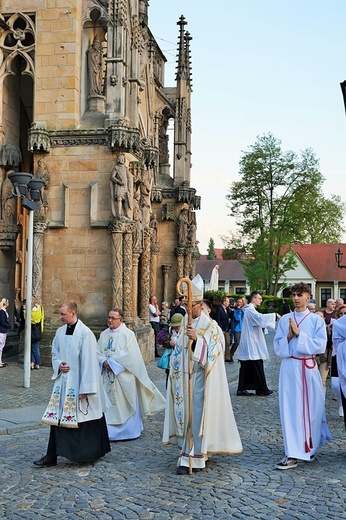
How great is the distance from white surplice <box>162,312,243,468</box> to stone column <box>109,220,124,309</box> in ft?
28.7

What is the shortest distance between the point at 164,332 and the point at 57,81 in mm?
8919

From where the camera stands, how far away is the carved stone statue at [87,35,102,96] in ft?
55.7

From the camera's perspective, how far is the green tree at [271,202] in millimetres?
49562

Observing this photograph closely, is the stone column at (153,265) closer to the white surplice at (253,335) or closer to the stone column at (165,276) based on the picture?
the stone column at (165,276)

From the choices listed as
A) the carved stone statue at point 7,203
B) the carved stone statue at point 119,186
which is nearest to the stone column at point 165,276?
the carved stone statue at point 7,203

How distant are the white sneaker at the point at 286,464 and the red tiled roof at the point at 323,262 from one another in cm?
5964

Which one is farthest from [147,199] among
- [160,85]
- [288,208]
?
[288,208]

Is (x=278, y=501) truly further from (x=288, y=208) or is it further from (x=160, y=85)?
(x=288, y=208)

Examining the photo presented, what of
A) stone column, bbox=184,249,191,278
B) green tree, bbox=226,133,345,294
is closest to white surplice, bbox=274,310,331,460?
stone column, bbox=184,249,191,278

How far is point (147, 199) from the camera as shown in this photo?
71.8ft

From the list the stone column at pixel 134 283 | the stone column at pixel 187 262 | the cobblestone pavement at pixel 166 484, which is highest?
the stone column at pixel 187 262

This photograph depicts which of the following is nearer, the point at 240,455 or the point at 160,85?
the point at 240,455

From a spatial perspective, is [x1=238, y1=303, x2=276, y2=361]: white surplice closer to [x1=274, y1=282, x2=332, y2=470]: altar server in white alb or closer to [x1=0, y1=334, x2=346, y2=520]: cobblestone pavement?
[x1=0, y1=334, x2=346, y2=520]: cobblestone pavement

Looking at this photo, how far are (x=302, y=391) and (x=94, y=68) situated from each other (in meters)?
12.1
